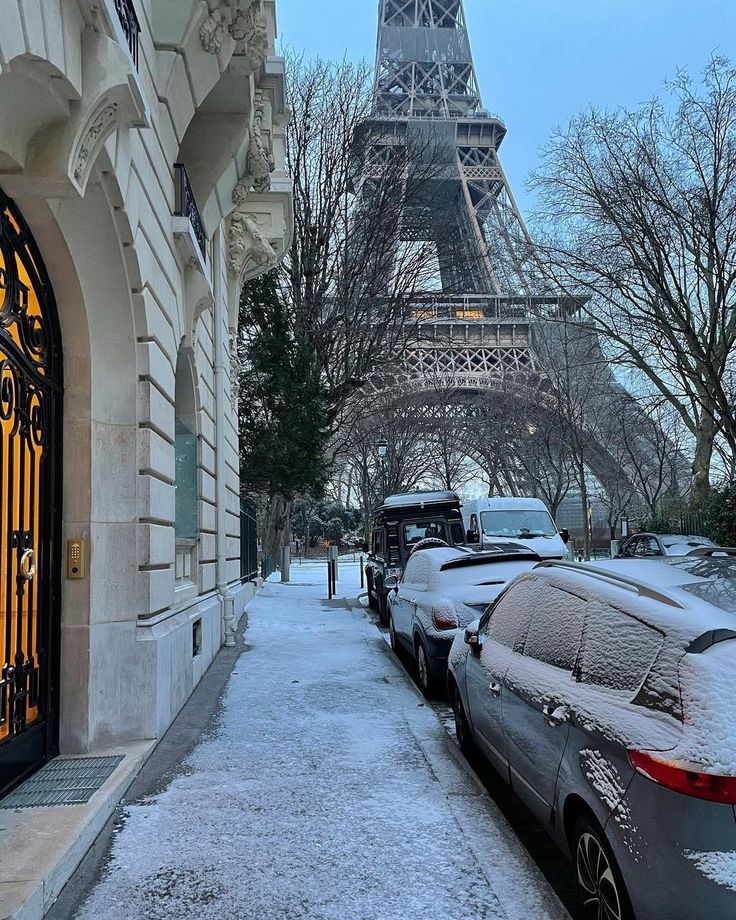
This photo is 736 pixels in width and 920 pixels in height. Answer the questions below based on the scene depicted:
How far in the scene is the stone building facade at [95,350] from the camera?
4445 mm

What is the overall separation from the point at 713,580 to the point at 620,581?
0.40 m

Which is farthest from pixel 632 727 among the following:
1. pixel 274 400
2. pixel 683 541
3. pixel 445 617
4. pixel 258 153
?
pixel 274 400

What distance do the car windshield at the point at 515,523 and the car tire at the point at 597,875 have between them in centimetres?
1574

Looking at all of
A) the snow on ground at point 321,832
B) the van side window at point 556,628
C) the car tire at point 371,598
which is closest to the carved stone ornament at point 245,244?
the car tire at point 371,598

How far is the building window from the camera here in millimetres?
9289

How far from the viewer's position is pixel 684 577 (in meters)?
3.66

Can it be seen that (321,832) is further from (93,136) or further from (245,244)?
(245,244)

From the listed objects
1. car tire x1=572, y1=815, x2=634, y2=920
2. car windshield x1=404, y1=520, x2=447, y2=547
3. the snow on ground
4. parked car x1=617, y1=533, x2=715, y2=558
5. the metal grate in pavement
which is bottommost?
the snow on ground

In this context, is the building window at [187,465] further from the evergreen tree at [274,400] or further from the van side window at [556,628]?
the evergreen tree at [274,400]

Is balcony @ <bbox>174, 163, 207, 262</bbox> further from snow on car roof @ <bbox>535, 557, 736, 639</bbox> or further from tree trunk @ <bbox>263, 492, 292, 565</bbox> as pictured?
tree trunk @ <bbox>263, 492, 292, 565</bbox>

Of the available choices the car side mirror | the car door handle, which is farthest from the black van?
the car door handle

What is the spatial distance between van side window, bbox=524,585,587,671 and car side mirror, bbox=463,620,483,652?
0.94 meters

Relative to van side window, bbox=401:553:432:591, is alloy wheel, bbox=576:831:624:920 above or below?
below

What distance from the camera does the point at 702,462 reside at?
23328 mm
